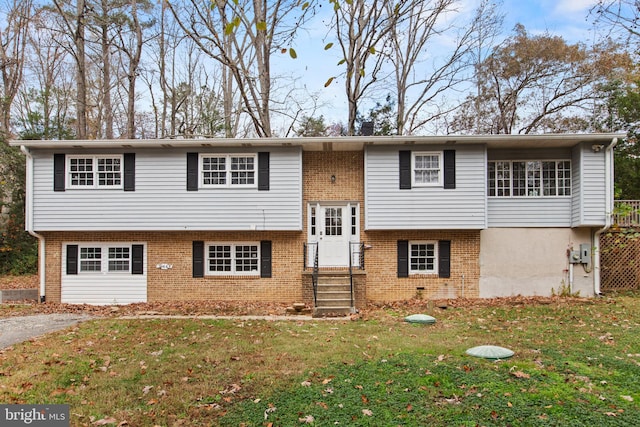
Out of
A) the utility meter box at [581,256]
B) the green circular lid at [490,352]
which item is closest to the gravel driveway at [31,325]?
the green circular lid at [490,352]

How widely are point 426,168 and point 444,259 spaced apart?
2.85m

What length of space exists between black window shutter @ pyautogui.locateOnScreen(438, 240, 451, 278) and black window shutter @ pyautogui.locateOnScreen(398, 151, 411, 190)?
2.11 metres

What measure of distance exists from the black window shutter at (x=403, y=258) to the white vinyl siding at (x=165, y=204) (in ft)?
10.5

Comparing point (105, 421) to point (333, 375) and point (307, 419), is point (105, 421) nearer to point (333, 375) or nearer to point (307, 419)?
point (307, 419)

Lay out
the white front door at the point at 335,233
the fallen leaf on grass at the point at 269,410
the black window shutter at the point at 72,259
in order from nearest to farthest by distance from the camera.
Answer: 1. the fallen leaf on grass at the point at 269,410
2. the black window shutter at the point at 72,259
3. the white front door at the point at 335,233

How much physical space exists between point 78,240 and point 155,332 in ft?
21.0

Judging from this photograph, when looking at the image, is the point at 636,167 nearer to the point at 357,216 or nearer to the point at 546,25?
the point at 546,25

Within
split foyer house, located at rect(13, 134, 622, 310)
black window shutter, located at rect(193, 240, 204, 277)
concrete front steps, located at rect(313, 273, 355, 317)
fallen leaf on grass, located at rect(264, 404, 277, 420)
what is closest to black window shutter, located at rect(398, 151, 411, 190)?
split foyer house, located at rect(13, 134, 622, 310)

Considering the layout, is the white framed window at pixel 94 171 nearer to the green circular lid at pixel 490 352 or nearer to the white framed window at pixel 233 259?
the white framed window at pixel 233 259

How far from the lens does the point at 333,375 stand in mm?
5707

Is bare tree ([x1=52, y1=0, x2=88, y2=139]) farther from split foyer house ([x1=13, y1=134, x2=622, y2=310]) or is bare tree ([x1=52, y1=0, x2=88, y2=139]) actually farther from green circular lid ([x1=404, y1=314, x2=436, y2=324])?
green circular lid ([x1=404, y1=314, x2=436, y2=324])

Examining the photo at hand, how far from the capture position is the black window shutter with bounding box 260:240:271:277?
12938 mm

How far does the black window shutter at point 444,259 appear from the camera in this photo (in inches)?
511

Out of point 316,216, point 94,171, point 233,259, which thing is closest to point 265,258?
point 233,259
